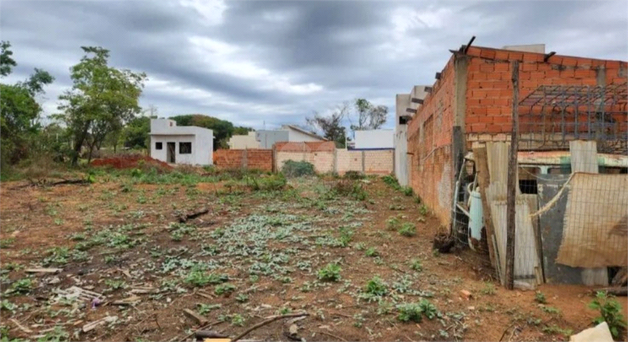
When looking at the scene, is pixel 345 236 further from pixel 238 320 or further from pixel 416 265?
pixel 238 320

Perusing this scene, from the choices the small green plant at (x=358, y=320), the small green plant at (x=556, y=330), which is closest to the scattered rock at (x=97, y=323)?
the small green plant at (x=358, y=320)

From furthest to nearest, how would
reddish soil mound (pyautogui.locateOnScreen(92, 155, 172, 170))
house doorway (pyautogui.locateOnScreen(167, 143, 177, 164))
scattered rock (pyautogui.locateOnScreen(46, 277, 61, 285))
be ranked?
house doorway (pyautogui.locateOnScreen(167, 143, 177, 164))
reddish soil mound (pyautogui.locateOnScreen(92, 155, 172, 170))
scattered rock (pyautogui.locateOnScreen(46, 277, 61, 285))

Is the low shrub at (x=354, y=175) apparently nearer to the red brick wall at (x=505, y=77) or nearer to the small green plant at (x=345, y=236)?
the small green plant at (x=345, y=236)

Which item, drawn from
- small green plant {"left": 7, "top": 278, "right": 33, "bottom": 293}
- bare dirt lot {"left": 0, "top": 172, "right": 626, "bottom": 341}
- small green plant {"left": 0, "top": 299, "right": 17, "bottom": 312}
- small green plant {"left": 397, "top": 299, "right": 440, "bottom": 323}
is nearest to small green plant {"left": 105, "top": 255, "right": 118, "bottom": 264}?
bare dirt lot {"left": 0, "top": 172, "right": 626, "bottom": 341}

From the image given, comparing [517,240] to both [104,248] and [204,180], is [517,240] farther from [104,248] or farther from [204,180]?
[204,180]

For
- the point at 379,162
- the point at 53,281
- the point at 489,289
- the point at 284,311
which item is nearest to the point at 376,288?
the point at 284,311

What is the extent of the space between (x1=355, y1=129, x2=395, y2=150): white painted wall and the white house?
12.9 meters

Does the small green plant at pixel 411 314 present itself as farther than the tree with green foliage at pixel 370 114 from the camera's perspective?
No

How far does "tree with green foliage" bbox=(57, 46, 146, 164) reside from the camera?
865 inches

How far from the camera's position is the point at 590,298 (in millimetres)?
3812

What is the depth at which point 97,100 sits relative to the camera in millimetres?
22000

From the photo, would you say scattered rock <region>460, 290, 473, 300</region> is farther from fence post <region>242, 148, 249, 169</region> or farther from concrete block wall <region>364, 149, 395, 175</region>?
fence post <region>242, 148, 249, 169</region>

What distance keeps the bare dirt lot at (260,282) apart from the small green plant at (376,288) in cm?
1

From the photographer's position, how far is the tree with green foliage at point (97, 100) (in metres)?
22.0
